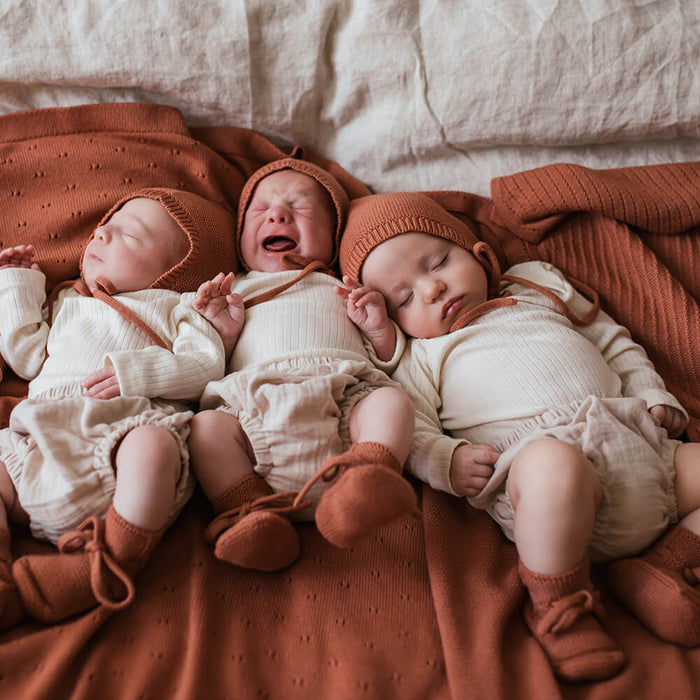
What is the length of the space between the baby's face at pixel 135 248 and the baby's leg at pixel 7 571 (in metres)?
0.48

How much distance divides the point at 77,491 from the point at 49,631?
19 centimetres

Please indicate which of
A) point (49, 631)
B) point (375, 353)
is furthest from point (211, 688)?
point (375, 353)

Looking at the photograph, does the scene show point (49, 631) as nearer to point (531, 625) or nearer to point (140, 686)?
point (140, 686)

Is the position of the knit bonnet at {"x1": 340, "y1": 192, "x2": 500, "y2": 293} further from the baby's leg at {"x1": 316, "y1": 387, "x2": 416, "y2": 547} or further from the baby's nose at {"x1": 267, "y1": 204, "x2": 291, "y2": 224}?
the baby's leg at {"x1": 316, "y1": 387, "x2": 416, "y2": 547}

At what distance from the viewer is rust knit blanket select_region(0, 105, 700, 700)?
0.89 meters

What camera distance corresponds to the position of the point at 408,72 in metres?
1.54

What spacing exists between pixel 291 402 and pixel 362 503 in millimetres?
257

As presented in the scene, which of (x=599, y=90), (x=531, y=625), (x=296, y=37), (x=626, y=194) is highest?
(x=296, y=37)

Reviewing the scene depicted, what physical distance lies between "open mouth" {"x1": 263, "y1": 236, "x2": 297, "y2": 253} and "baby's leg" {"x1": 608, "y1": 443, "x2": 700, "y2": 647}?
0.87 m

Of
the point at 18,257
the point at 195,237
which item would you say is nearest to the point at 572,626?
the point at 195,237

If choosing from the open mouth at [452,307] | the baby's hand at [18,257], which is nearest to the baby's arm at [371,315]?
the open mouth at [452,307]

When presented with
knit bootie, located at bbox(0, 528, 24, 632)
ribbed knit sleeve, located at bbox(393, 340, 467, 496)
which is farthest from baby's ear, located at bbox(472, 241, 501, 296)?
knit bootie, located at bbox(0, 528, 24, 632)

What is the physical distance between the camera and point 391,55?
1540mm

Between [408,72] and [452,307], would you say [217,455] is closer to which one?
[452,307]
